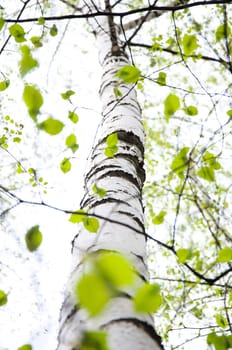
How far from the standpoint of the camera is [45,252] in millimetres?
4738

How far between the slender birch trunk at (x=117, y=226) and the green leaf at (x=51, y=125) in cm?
22

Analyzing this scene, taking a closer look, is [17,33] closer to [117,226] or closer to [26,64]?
[26,64]

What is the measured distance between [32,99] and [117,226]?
402mm

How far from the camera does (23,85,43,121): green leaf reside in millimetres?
709

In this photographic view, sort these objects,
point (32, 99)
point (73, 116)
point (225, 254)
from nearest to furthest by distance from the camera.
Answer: point (32, 99) < point (225, 254) < point (73, 116)

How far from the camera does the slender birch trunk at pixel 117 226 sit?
2.08 ft

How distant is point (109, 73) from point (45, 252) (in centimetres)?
318

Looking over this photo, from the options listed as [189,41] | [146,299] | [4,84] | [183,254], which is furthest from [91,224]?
[4,84]

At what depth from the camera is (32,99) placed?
71 centimetres

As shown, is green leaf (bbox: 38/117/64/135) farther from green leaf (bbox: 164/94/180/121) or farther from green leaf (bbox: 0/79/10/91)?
green leaf (bbox: 0/79/10/91)

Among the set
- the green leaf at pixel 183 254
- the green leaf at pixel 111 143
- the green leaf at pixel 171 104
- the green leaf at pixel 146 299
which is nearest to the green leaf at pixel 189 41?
the green leaf at pixel 171 104

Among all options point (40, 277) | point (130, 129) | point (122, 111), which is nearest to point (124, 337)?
point (130, 129)

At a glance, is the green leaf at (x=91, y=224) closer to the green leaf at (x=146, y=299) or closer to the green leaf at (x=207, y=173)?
the green leaf at (x=207, y=173)

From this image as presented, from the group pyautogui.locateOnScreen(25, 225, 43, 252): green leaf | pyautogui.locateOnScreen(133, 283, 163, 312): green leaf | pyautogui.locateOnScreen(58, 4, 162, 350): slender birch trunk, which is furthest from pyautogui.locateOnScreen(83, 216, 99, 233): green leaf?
pyautogui.locateOnScreen(133, 283, 163, 312): green leaf
